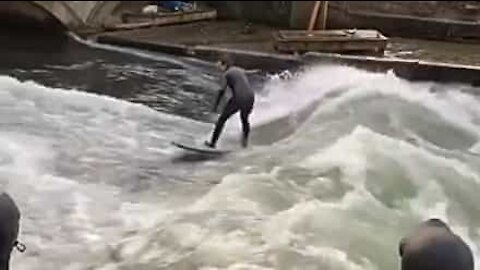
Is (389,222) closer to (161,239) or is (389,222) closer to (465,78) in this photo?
(161,239)

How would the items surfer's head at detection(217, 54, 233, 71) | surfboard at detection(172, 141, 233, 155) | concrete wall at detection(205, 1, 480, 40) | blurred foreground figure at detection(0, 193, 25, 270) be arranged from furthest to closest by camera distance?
concrete wall at detection(205, 1, 480, 40), surfer's head at detection(217, 54, 233, 71), surfboard at detection(172, 141, 233, 155), blurred foreground figure at detection(0, 193, 25, 270)

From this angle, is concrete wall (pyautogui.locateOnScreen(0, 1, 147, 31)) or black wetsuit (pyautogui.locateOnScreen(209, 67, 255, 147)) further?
concrete wall (pyautogui.locateOnScreen(0, 1, 147, 31))

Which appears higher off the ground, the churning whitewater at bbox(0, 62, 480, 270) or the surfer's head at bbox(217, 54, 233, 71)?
the churning whitewater at bbox(0, 62, 480, 270)

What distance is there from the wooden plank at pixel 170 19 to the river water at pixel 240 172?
3501mm

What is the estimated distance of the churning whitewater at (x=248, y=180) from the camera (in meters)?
8.37

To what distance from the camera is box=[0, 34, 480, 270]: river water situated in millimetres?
8406

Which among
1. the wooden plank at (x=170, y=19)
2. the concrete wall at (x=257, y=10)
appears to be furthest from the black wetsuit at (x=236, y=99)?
the wooden plank at (x=170, y=19)

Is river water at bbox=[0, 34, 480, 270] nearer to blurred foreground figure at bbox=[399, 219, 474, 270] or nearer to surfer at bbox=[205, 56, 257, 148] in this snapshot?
surfer at bbox=[205, 56, 257, 148]

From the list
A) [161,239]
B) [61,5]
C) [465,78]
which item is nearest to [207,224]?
[161,239]

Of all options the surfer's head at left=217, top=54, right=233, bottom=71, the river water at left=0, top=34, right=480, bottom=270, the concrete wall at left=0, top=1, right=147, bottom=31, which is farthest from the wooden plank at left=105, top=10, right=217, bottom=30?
the river water at left=0, top=34, right=480, bottom=270

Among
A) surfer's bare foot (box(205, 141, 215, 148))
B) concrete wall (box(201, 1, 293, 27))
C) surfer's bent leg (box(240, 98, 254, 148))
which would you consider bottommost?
concrete wall (box(201, 1, 293, 27))

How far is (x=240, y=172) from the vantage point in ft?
34.4

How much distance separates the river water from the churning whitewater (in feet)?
0.07

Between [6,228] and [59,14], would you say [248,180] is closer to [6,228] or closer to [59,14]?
[6,228]
